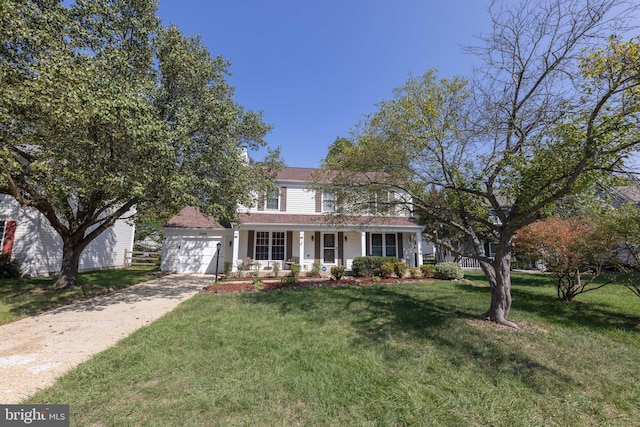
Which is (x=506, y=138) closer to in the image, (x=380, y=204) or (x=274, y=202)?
(x=380, y=204)

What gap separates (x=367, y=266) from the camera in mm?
14117

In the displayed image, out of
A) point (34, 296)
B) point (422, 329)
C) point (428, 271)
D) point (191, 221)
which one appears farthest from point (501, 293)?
point (191, 221)

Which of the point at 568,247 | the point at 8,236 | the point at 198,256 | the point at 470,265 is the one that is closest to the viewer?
the point at 568,247

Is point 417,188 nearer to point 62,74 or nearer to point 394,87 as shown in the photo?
point 394,87

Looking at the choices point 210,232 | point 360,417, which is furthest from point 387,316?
point 210,232

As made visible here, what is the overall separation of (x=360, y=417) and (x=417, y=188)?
222 inches

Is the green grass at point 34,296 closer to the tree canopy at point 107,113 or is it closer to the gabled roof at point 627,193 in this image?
the tree canopy at point 107,113

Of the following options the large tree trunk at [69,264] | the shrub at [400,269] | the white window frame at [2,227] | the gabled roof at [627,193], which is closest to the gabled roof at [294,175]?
the shrub at [400,269]

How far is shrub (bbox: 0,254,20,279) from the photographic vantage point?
1159cm

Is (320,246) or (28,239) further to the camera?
(320,246)

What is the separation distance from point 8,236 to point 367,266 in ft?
54.6

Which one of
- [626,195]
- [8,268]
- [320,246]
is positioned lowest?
[8,268]

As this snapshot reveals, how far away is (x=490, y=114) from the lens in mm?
6184

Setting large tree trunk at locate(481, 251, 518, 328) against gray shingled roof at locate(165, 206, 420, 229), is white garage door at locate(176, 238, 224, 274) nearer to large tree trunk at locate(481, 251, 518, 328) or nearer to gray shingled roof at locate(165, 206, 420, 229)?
gray shingled roof at locate(165, 206, 420, 229)
